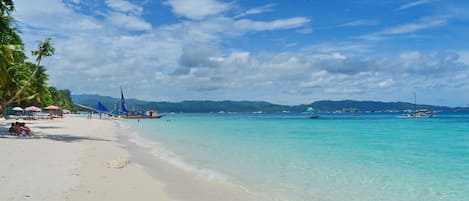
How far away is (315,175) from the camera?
432 inches

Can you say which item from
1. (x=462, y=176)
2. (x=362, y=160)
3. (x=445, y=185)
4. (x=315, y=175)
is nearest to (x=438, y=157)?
(x=362, y=160)

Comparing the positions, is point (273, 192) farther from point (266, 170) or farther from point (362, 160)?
point (362, 160)

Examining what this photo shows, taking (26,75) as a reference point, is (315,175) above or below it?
below

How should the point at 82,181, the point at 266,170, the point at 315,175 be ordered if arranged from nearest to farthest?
1. the point at 82,181
2. the point at 315,175
3. the point at 266,170

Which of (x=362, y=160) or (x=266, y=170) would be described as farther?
(x=362, y=160)

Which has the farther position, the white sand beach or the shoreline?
the shoreline

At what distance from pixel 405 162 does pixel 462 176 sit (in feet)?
9.93

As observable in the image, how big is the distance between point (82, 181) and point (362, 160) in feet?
34.4

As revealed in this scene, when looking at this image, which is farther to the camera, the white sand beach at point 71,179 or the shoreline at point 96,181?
the shoreline at point 96,181

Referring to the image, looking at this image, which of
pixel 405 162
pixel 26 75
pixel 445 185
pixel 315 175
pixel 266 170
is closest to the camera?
pixel 445 185

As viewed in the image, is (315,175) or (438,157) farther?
(438,157)

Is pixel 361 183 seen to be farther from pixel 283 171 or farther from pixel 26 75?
pixel 26 75

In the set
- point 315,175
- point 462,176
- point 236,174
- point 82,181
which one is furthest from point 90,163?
point 462,176

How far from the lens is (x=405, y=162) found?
14.3m
